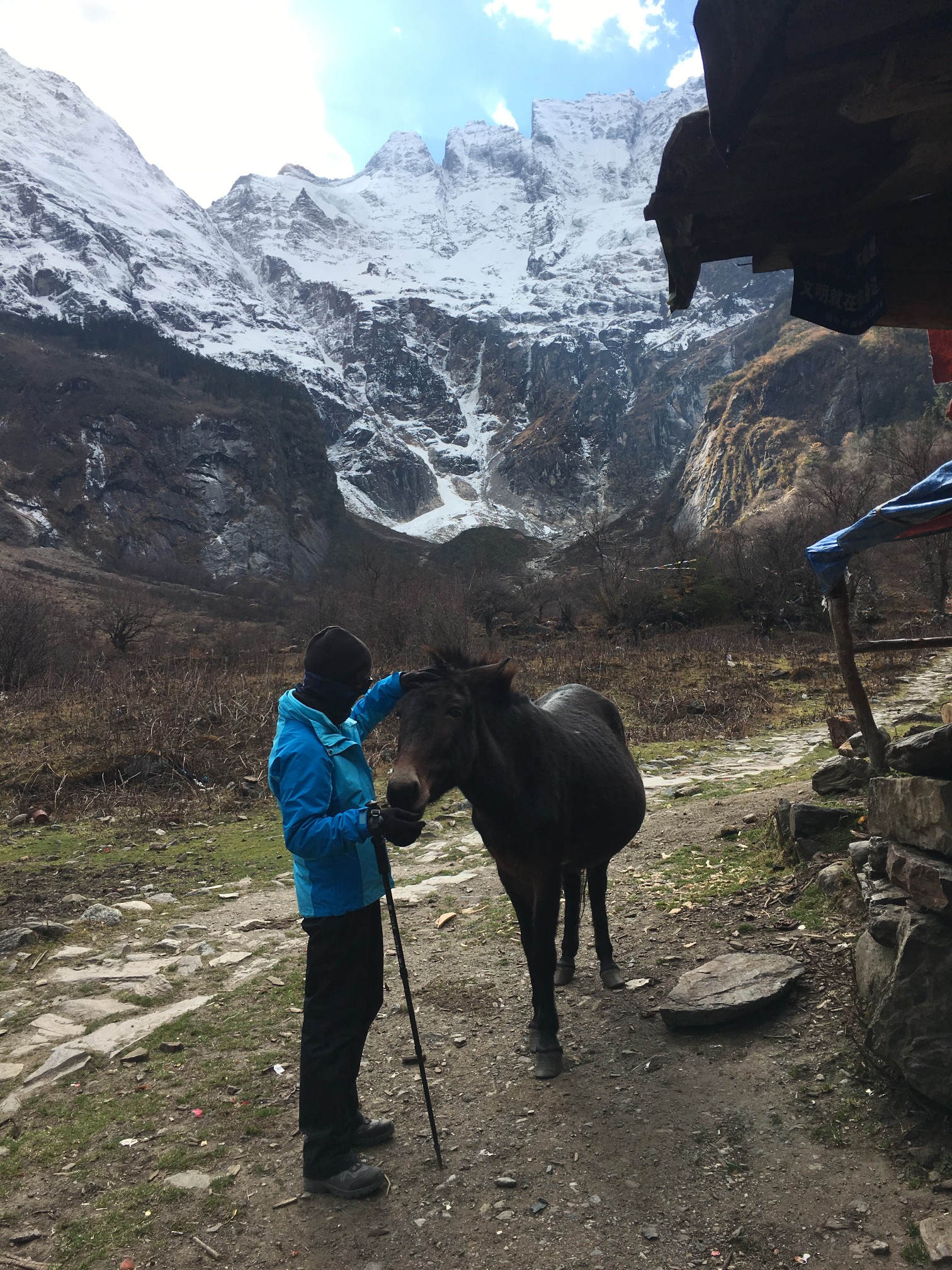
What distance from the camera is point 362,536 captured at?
385 feet

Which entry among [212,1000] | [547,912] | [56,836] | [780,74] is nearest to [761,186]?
[780,74]

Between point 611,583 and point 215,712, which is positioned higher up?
point 611,583

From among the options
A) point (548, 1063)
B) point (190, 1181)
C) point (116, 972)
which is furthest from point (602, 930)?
point (116, 972)

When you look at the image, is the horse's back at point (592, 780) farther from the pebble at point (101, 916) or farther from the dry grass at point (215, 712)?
the pebble at point (101, 916)

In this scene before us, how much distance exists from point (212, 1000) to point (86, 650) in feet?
77.6

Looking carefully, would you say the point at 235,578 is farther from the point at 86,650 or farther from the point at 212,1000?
the point at 212,1000

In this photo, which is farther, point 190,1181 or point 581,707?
point 581,707

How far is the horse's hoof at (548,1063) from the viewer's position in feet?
12.5

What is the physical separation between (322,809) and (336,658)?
2.31 ft

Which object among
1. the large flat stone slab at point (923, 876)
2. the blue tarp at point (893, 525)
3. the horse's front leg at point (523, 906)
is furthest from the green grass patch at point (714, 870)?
the blue tarp at point (893, 525)

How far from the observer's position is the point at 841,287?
3410 millimetres

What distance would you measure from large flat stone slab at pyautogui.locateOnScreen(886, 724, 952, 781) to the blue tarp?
8.05ft

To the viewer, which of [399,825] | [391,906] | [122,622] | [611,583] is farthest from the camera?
[611,583]

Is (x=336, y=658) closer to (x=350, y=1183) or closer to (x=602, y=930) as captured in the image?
(x=350, y=1183)
